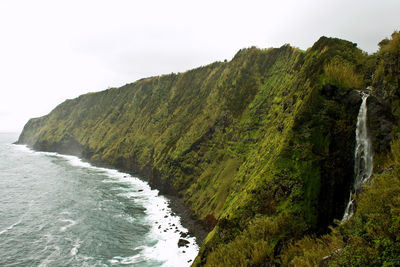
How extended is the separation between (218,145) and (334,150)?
28680 mm

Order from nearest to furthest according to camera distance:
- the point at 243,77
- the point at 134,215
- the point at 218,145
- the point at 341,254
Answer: the point at 341,254 < the point at 134,215 < the point at 218,145 < the point at 243,77

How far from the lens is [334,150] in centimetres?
1845

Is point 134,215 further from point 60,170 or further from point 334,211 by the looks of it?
point 60,170

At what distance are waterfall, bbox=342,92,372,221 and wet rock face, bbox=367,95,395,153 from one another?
47 centimetres

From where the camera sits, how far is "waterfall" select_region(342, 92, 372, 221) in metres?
15.0

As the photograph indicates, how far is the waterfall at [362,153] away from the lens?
14952 mm

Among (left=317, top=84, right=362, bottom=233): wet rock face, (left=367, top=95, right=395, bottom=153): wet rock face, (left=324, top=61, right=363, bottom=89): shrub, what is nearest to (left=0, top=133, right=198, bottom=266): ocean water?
(left=317, top=84, right=362, bottom=233): wet rock face

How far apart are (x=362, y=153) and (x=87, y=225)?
36.5m

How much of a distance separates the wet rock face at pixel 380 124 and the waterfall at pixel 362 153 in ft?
1.54

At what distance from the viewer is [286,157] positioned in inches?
802

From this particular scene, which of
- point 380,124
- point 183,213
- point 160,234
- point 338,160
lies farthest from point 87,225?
point 380,124

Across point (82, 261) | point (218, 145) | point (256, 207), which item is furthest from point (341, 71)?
point (82, 261)

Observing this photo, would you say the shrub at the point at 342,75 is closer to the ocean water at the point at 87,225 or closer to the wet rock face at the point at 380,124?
the wet rock face at the point at 380,124

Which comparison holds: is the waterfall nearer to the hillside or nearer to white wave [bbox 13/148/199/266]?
the hillside
